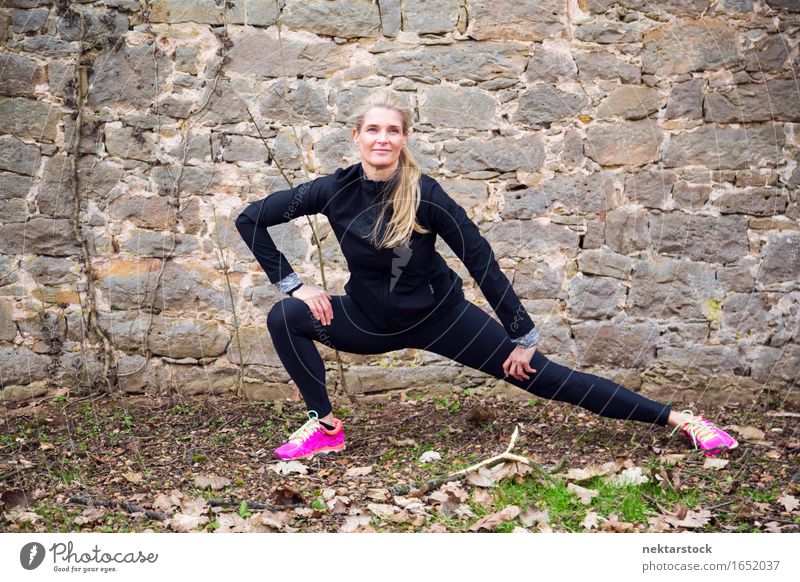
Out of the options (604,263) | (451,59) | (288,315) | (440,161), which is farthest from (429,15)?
(288,315)

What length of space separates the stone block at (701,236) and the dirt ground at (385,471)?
34.8 inches

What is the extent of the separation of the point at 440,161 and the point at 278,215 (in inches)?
49.2

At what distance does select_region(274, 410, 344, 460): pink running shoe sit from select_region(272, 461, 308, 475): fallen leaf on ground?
61 millimetres

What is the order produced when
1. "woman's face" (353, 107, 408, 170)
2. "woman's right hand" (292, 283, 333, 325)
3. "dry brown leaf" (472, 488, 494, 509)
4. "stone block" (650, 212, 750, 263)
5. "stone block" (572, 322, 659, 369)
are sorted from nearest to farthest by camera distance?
"dry brown leaf" (472, 488, 494, 509) < "woman's face" (353, 107, 408, 170) < "woman's right hand" (292, 283, 333, 325) < "stone block" (650, 212, 750, 263) < "stone block" (572, 322, 659, 369)

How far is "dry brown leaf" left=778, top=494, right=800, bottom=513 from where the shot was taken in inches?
118

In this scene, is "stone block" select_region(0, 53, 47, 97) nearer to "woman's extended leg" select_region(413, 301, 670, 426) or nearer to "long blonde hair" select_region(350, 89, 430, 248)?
"long blonde hair" select_region(350, 89, 430, 248)

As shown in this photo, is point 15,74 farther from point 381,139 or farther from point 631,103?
point 631,103

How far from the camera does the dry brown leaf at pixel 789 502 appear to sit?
9.82 ft

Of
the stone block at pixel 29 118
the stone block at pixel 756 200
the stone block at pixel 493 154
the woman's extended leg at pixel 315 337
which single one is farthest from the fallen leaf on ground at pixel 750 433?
the stone block at pixel 29 118

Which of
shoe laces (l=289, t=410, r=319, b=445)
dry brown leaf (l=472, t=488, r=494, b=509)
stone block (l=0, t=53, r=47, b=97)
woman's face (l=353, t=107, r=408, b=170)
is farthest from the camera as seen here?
stone block (l=0, t=53, r=47, b=97)

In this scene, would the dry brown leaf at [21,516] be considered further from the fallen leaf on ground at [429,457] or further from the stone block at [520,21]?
the stone block at [520,21]

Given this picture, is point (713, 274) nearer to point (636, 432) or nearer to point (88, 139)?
point (636, 432)

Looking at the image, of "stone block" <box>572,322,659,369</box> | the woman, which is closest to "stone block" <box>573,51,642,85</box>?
"stone block" <box>572,322,659,369</box>

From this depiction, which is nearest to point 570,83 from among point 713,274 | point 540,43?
point 540,43
